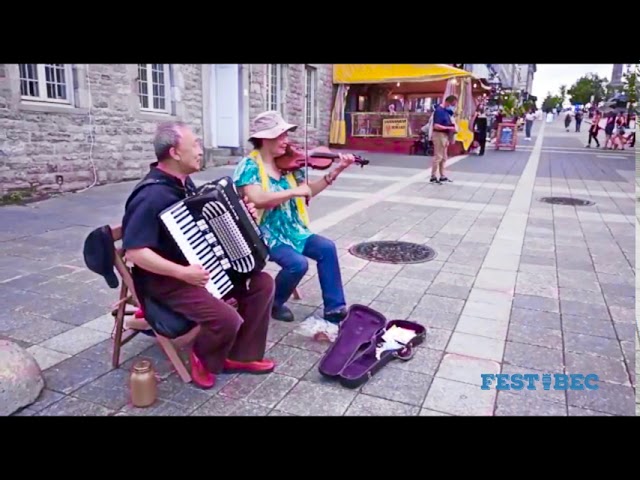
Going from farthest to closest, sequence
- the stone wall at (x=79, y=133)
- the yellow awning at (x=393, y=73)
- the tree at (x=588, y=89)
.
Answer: the tree at (x=588, y=89)
the yellow awning at (x=393, y=73)
the stone wall at (x=79, y=133)

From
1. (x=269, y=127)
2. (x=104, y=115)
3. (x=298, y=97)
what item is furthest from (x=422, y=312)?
(x=298, y=97)

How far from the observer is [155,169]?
266 cm

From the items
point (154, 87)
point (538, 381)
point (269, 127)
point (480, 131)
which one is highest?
point (154, 87)

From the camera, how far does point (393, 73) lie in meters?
16.4

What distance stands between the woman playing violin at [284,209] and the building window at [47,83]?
20.4ft

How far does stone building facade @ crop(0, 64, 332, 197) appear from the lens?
7.77m

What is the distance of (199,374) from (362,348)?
3.26 feet

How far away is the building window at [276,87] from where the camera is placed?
14281mm

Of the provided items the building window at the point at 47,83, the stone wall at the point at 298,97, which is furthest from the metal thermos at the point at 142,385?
the stone wall at the point at 298,97

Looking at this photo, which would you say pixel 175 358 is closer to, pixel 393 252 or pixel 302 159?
pixel 302 159

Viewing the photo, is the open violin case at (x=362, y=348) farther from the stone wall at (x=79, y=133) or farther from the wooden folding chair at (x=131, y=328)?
the stone wall at (x=79, y=133)
